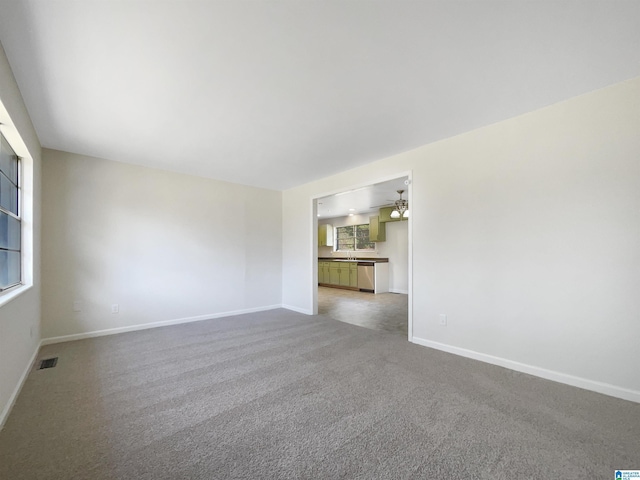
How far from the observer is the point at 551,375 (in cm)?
246

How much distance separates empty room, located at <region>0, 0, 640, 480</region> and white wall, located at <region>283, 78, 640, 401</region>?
2cm

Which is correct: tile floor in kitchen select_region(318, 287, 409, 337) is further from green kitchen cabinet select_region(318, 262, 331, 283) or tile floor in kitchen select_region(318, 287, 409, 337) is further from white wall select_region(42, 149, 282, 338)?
green kitchen cabinet select_region(318, 262, 331, 283)

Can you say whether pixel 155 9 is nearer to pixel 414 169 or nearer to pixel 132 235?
pixel 414 169

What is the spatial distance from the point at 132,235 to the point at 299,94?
3.41m

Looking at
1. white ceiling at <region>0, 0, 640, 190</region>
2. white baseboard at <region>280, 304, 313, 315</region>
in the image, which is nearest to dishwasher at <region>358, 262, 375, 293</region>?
white baseboard at <region>280, 304, 313, 315</region>

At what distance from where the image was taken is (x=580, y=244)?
2.34 m

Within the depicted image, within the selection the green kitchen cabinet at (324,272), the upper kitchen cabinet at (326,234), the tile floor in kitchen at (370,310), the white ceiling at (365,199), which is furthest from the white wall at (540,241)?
the upper kitchen cabinet at (326,234)

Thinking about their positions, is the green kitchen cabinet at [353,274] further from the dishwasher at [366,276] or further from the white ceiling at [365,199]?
the white ceiling at [365,199]

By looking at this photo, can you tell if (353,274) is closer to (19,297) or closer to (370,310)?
(370,310)

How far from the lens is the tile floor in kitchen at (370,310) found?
4.50 metres

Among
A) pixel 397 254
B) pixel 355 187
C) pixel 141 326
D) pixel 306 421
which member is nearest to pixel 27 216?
pixel 141 326

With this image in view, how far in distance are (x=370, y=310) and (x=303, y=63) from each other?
4762 mm

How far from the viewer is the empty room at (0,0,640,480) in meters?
1.57

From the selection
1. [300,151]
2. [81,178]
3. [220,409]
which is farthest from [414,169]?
[81,178]
